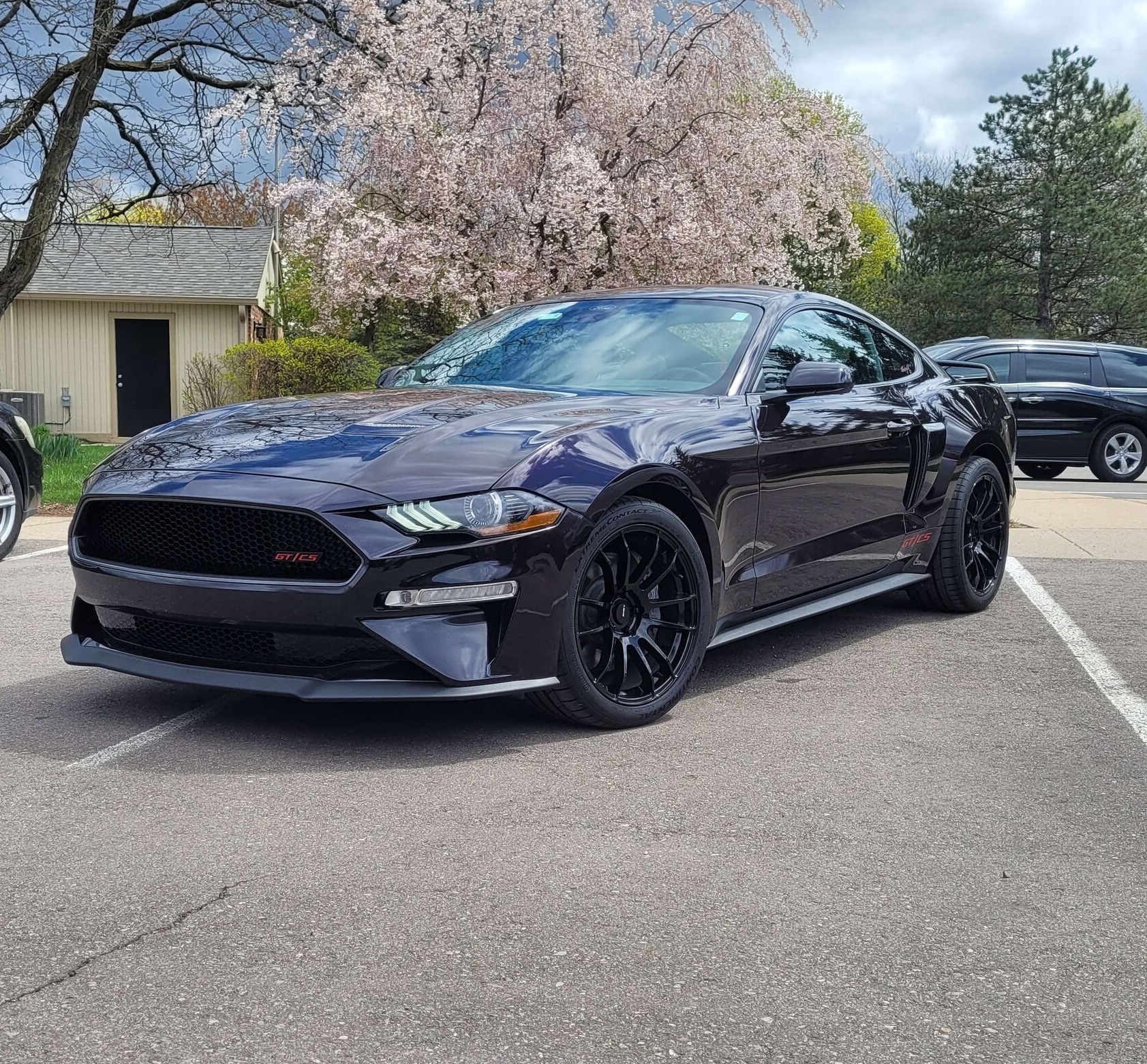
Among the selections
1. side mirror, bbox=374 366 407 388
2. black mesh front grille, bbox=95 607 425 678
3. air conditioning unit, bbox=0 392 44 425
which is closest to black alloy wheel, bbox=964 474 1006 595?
side mirror, bbox=374 366 407 388

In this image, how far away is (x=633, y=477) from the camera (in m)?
4.68

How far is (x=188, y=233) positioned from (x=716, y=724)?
28.3m

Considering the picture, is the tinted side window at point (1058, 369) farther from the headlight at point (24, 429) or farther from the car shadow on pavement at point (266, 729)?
the car shadow on pavement at point (266, 729)

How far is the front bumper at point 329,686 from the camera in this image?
4234 mm

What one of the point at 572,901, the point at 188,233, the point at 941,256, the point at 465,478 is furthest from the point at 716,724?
the point at 941,256

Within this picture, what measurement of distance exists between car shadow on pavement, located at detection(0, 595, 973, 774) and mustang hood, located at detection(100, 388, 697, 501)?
→ 845 millimetres

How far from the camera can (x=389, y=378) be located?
20.6ft

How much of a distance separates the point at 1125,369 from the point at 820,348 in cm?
1284

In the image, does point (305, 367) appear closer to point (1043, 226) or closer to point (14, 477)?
point (14, 477)

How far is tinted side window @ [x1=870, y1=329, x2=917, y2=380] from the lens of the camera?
669 cm

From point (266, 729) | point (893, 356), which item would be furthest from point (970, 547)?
point (266, 729)

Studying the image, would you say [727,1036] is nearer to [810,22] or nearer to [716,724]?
[716,724]

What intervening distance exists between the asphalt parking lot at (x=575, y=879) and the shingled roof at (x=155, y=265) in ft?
69.8

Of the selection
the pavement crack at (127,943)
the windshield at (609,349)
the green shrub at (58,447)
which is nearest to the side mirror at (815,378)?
the windshield at (609,349)
